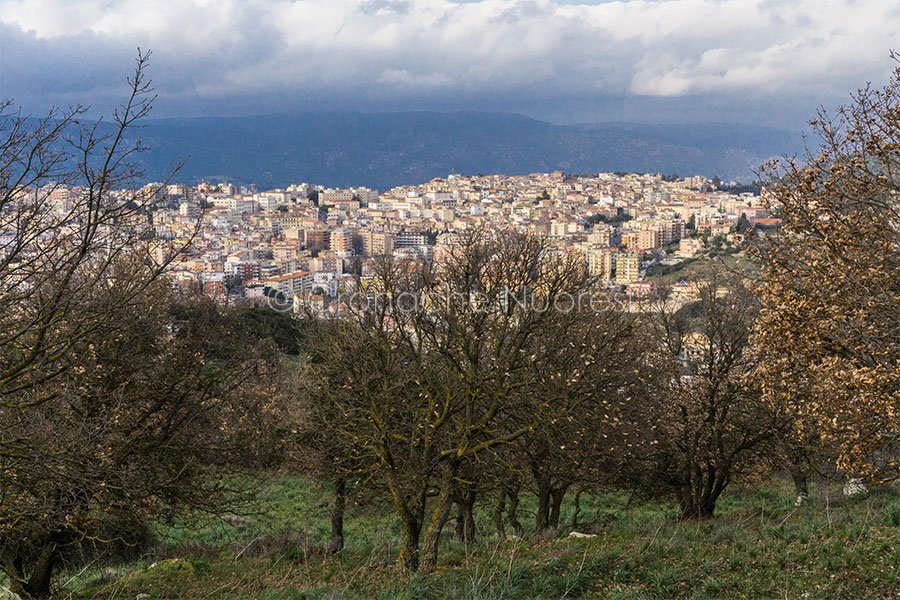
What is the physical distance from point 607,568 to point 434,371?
3745 millimetres

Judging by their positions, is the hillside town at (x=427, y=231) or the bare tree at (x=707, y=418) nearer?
the bare tree at (x=707, y=418)

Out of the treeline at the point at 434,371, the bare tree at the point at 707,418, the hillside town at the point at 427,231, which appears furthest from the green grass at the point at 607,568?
the hillside town at the point at 427,231

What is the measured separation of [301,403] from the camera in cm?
1425

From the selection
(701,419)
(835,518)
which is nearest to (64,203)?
(835,518)

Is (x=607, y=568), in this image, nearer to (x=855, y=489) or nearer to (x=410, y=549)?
(x=410, y=549)

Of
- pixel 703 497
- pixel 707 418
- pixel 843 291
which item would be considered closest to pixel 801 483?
pixel 703 497

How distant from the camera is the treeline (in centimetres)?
597

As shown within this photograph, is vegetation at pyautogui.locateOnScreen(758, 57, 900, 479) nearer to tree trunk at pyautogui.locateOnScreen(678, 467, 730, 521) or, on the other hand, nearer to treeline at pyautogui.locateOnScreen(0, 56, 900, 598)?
treeline at pyautogui.locateOnScreen(0, 56, 900, 598)

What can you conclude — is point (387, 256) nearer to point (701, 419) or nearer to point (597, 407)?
point (597, 407)

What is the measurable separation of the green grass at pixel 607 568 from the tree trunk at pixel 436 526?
0.24m

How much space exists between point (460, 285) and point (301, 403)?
208 inches

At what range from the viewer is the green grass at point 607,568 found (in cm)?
622

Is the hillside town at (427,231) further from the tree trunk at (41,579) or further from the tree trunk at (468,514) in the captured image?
the tree trunk at (41,579)

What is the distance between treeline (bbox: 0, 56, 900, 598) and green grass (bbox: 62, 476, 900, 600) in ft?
2.30
